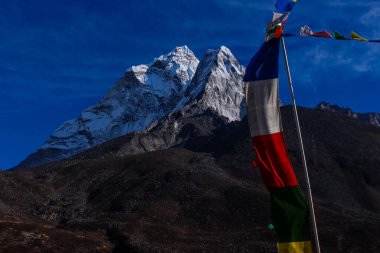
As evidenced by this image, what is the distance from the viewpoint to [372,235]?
76375mm

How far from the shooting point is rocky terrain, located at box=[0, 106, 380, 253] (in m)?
77.3

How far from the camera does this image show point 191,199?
110125 millimetres

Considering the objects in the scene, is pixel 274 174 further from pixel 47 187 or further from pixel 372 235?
pixel 47 187

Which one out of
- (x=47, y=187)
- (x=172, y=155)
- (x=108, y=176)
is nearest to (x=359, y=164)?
(x=172, y=155)

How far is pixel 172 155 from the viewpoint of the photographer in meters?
155

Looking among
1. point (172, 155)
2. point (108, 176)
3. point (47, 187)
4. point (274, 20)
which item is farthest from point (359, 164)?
point (274, 20)

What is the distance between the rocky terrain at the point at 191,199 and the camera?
77312 millimetres

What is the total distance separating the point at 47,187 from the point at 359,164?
8237 cm

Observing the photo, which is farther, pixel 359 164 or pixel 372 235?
pixel 359 164

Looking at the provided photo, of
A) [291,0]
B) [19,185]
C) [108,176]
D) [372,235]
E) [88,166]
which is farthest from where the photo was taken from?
[88,166]

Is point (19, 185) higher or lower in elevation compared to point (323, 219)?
higher

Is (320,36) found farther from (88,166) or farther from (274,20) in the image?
(88,166)

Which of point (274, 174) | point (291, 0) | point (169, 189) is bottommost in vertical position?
point (274, 174)

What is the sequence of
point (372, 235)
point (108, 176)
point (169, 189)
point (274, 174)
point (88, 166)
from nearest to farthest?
point (274, 174)
point (372, 235)
point (169, 189)
point (108, 176)
point (88, 166)
